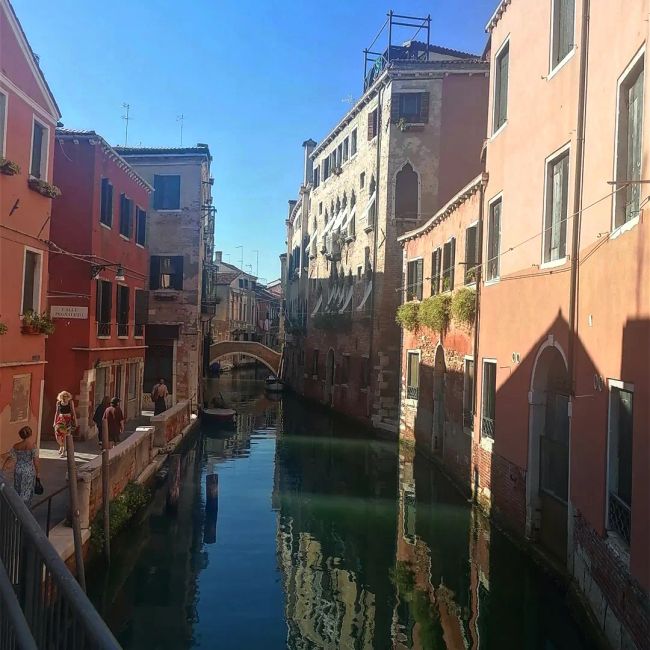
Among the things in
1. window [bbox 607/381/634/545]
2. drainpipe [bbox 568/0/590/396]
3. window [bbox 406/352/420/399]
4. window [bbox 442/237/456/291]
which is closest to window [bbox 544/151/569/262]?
drainpipe [bbox 568/0/590/396]

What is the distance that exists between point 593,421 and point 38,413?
A: 9.02 metres

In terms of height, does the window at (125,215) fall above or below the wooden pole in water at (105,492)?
above

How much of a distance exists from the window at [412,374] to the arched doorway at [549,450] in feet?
29.5

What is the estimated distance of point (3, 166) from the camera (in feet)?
32.4

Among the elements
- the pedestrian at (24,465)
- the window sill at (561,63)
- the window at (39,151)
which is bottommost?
the pedestrian at (24,465)

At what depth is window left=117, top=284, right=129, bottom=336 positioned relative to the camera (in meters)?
17.8

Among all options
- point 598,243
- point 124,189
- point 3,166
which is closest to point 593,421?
point 598,243

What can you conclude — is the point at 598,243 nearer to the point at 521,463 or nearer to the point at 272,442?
the point at 521,463

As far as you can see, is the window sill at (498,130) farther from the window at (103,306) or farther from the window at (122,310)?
the window at (122,310)

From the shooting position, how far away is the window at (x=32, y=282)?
11.2m

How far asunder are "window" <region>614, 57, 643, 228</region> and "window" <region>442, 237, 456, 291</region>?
26.6ft

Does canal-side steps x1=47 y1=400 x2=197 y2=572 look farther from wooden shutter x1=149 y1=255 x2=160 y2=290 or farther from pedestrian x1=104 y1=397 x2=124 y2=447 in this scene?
wooden shutter x1=149 y1=255 x2=160 y2=290

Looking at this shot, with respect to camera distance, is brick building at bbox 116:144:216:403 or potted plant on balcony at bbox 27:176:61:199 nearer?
potted plant on balcony at bbox 27:176:61:199

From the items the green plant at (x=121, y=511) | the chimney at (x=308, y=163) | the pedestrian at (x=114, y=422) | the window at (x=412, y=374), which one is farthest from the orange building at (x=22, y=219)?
the chimney at (x=308, y=163)
